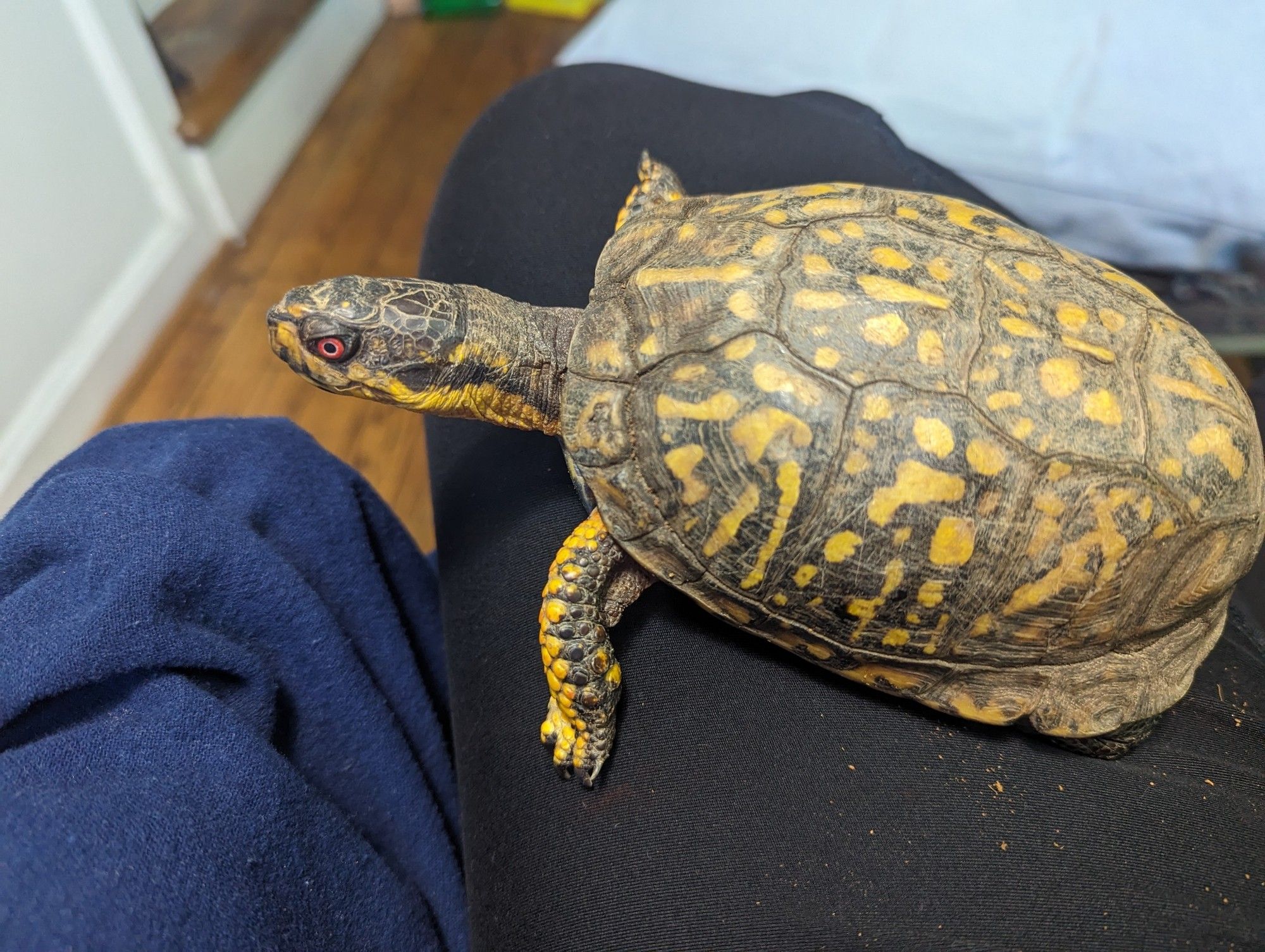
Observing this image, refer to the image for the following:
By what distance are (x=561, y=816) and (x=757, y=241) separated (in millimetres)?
924

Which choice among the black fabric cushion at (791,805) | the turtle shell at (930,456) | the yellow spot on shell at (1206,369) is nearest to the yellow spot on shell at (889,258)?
the turtle shell at (930,456)

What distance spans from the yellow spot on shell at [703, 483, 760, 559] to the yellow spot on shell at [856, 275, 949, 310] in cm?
32

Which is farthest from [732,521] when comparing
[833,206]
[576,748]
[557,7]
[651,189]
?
[557,7]

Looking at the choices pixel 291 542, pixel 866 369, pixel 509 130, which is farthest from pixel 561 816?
pixel 509 130

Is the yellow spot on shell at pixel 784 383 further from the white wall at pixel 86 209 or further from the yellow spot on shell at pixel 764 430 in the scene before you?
the white wall at pixel 86 209

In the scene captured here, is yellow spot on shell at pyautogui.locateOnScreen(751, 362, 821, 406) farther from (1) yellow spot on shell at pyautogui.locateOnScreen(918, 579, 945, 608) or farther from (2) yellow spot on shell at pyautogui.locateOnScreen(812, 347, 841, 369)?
(1) yellow spot on shell at pyautogui.locateOnScreen(918, 579, 945, 608)

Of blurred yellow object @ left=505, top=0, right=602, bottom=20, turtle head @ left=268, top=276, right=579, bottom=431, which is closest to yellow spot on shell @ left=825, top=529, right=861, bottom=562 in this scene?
turtle head @ left=268, top=276, right=579, bottom=431

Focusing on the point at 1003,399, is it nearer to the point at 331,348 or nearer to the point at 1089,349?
the point at 1089,349

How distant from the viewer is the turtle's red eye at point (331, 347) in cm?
123

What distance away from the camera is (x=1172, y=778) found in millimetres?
1179

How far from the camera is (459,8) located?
3.82 m

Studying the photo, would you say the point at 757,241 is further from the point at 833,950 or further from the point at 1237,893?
the point at 1237,893

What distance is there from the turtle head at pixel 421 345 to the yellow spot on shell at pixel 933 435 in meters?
0.62

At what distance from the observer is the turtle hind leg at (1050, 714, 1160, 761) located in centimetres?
117
